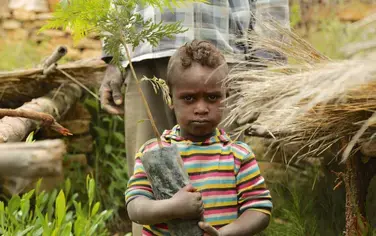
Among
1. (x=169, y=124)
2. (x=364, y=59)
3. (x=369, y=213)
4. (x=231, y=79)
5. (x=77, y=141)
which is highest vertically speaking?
(x=364, y=59)

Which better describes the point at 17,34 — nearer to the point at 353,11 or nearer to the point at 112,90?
the point at 353,11

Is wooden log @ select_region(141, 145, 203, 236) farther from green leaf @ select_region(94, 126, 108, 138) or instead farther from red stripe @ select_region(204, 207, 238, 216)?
green leaf @ select_region(94, 126, 108, 138)

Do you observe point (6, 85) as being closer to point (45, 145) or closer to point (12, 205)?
point (12, 205)

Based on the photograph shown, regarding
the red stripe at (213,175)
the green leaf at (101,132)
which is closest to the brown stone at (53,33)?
the green leaf at (101,132)

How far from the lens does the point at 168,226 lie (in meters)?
2.29

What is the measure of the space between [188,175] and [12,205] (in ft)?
4.41

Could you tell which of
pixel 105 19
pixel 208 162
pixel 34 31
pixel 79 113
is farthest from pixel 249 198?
pixel 34 31

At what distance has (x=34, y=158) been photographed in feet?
3.97

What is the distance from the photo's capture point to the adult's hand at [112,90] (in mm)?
3223

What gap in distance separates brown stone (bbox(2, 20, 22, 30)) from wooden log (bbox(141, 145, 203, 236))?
209 inches

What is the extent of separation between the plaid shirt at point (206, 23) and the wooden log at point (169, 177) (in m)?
0.79

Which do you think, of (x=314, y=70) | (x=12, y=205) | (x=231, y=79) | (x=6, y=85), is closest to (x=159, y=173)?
(x=231, y=79)

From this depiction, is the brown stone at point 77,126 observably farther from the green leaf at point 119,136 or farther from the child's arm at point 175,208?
the child's arm at point 175,208

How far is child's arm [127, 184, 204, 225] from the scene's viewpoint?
2178mm
